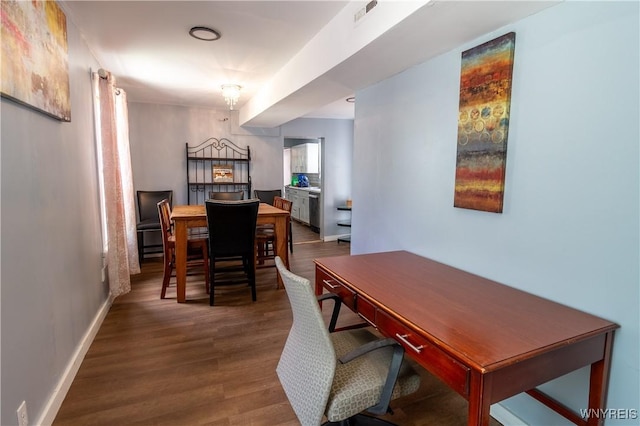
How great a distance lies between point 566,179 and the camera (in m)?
1.42

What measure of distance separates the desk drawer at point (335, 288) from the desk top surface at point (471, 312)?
47 millimetres

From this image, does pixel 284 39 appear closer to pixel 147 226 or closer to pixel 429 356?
pixel 429 356

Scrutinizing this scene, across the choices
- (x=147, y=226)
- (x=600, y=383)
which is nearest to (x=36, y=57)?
(x=600, y=383)

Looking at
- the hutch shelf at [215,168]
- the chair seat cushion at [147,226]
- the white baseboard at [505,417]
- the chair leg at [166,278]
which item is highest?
the hutch shelf at [215,168]

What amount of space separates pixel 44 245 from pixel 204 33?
1737 millimetres

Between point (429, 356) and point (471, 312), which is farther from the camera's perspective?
point (471, 312)

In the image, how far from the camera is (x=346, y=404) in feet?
4.12

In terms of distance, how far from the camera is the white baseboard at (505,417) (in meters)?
1.66

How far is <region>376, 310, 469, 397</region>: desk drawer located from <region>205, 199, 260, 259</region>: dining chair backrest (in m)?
1.97

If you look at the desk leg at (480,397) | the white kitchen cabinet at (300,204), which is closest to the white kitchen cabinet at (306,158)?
the white kitchen cabinet at (300,204)

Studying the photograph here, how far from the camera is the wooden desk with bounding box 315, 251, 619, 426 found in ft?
3.43

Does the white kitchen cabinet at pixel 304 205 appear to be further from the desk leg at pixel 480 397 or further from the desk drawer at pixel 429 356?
the desk leg at pixel 480 397

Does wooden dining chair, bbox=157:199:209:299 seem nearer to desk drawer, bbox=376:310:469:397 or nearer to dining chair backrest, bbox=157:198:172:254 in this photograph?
dining chair backrest, bbox=157:198:172:254

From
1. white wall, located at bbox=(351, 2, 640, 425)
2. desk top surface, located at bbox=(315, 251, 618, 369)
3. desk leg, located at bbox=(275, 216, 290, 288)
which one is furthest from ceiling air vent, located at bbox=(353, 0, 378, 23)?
desk leg, located at bbox=(275, 216, 290, 288)
